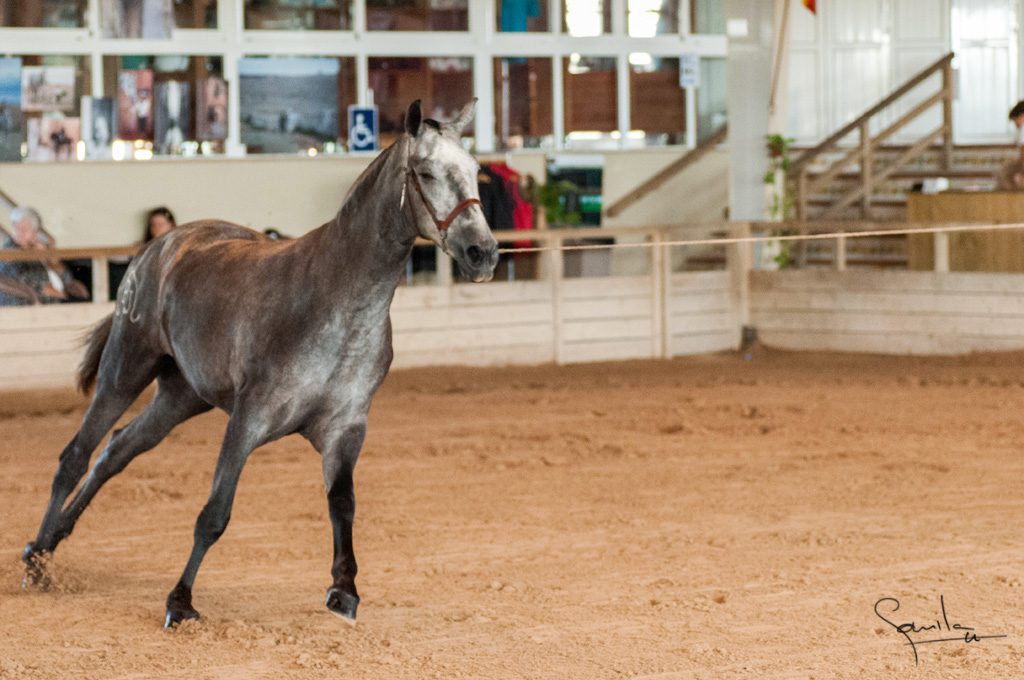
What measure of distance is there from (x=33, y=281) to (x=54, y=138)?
5.39 feet

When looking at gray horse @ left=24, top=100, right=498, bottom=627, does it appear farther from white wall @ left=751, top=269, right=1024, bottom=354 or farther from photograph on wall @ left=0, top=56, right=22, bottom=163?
white wall @ left=751, top=269, right=1024, bottom=354

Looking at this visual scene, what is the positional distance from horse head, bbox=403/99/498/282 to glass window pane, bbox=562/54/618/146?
8724 millimetres

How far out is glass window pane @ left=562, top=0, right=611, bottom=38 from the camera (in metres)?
Result: 12.4

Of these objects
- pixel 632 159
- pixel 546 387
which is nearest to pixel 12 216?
pixel 546 387

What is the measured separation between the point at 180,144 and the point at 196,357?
700 centimetres

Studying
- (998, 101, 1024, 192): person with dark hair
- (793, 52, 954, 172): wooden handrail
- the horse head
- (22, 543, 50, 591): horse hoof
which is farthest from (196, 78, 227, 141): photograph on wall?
the horse head

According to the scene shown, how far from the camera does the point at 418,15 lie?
1184cm

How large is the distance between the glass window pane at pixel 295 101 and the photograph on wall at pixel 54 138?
1462mm

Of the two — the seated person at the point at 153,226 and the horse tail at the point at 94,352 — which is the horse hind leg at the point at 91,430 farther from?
the seated person at the point at 153,226

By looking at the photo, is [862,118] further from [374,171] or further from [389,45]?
[374,171]

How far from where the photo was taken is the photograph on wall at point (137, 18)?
34.8ft

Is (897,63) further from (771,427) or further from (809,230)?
(771,427)

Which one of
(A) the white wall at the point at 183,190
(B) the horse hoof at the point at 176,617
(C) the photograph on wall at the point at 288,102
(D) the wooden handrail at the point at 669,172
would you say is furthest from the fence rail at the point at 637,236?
(B) the horse hoof at the point at 176,617

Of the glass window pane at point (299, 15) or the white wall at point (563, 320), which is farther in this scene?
the glass window pane at point (299, 15)
